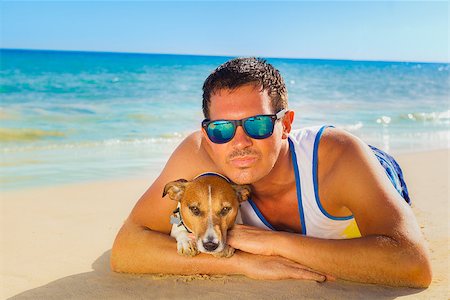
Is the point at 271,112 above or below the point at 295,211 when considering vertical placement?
above

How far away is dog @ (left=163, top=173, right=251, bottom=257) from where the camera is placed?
3520 millimetres

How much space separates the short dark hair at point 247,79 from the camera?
A: 11.1 feet

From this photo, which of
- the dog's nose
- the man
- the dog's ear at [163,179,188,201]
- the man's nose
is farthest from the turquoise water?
the man's nose

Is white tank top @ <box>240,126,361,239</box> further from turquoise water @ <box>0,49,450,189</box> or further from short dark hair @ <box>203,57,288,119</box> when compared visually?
turquoise water @ <box>0,49,450,189</box>

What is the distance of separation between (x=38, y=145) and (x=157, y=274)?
7.25 meters

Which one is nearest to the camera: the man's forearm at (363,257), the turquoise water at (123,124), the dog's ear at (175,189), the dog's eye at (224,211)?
the man's forearm at (363,257)

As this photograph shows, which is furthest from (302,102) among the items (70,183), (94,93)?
(70,183)

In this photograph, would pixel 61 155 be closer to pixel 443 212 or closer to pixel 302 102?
pixel 443 212

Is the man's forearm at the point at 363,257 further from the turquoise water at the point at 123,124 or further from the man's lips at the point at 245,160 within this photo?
the turquoise water at the point at 123,124

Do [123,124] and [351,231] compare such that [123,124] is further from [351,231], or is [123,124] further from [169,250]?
[351,231]

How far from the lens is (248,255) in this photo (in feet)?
11.6

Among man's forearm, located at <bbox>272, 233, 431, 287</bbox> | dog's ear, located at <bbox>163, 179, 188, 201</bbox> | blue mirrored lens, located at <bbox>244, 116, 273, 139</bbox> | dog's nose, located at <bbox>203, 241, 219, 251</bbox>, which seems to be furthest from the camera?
dog's ear, located at <bbox>163, 179, 188, 201</bbox>

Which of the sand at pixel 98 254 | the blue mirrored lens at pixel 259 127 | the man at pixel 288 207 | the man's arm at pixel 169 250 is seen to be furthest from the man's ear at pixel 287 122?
the sand at pixel 98 254

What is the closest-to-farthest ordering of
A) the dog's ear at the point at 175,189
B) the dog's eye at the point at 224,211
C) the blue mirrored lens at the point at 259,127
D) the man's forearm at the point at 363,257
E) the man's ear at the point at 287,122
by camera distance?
1. the man's forearm at the point at 363,257
2. the blue mirrored lens at the point at 259,127
3. the man's ear at the point at 287,122
4. the dog's eye at the point at 224,211
5. the dog's ear at the point at 175,189
